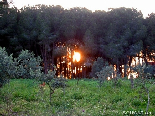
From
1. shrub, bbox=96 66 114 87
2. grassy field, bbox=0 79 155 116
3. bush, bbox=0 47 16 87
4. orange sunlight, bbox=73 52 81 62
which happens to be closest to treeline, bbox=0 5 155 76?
orange sunlight, bbox=73 52 81 62

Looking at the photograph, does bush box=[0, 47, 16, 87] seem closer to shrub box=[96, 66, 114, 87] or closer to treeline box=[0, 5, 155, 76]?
shrub box=[96, 66, 114, 87]

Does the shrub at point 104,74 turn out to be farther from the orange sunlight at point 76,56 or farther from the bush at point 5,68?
the orange sunlight at point 76,56

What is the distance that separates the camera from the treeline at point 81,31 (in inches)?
1282

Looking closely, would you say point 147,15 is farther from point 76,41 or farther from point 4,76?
point 4,76

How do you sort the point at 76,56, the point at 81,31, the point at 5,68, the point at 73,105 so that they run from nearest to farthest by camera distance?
the point at 5,68 → the point at 73,105 → the point at 81,31 → the point at 76,56

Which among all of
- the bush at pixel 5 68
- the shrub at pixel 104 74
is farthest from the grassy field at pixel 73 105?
the shrub at pixel 104 74

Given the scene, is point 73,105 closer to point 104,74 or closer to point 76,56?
point 104,74

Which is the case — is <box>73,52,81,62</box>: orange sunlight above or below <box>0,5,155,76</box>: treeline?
below

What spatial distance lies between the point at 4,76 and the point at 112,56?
980 inches

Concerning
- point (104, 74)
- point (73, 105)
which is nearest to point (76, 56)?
point (104, 74)

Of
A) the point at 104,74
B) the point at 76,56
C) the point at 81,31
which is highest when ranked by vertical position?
the point at 81,31

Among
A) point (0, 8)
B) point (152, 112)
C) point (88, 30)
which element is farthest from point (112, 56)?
point (152, 112)

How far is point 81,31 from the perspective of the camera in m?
36.0

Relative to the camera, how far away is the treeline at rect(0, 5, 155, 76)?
107 feet
